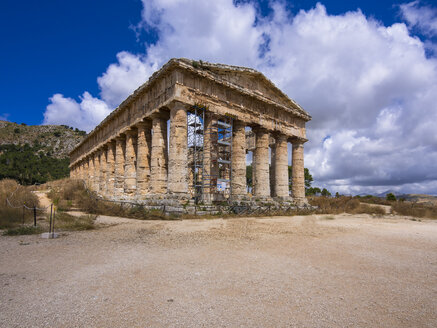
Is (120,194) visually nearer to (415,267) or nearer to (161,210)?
(161,210)

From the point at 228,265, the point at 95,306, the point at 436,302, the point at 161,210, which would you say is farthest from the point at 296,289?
the point at 161,210

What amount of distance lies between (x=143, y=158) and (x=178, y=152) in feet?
15.6

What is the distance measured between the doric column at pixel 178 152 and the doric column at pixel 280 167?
909cm

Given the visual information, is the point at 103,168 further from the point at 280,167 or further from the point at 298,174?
the point at 298,174

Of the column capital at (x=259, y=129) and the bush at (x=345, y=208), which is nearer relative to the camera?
the column capital at (x=259, y=129)

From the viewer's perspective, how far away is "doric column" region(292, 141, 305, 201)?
21250 millimetres

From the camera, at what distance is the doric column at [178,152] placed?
44.9 ft

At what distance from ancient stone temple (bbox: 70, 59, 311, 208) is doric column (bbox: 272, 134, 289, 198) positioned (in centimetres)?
8

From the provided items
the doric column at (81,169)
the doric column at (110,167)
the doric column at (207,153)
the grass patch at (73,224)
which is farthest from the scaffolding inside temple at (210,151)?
the doric column at (81,169)

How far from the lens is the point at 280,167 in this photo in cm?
2042

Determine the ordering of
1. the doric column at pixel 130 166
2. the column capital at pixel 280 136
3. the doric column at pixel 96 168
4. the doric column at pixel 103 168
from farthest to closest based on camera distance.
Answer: the doric column at pixel 96 168, the doric column at pixel 103 168, the column capital at pixel 280 136, the doric column at pixel 130 166

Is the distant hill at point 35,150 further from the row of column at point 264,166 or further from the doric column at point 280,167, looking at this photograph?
the doric column at point 280,167

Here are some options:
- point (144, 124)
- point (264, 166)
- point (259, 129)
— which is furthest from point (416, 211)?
point (144, 124)

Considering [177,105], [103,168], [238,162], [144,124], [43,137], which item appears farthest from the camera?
[43,137]
